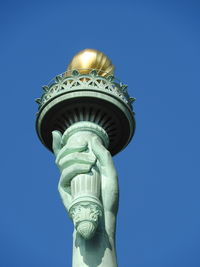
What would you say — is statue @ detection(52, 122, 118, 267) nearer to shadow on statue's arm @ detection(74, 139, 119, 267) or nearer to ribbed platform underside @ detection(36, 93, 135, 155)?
shadow on statue's arm @ detection(74, 139, 119, 267)

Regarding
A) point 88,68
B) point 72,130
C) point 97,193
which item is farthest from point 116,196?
point 88,68

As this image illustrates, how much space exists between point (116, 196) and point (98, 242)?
1.57 meters

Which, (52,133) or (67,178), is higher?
(52,133)

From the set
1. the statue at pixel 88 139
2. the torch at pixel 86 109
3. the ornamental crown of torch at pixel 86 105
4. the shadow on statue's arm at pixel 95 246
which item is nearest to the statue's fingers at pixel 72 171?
the statue at pixel 88 139

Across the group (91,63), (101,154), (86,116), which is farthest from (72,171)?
(91,63)

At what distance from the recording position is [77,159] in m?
20.5

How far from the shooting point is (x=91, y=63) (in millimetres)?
23828

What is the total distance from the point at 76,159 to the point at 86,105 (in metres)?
2.50

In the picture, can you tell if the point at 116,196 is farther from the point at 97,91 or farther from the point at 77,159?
the point at 97,91

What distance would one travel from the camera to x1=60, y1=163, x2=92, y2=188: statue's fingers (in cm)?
2023

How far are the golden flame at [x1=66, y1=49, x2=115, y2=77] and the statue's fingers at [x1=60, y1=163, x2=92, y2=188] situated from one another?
432 centimetres

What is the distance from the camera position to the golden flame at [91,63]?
936 inches

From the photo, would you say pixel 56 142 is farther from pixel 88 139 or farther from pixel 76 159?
pixel 76 159

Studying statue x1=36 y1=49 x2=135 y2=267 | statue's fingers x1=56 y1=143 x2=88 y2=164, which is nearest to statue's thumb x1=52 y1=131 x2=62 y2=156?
statue x1=36 y1=49 x2=135 y2=267
